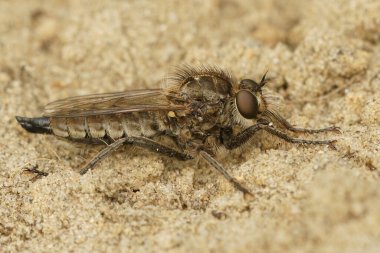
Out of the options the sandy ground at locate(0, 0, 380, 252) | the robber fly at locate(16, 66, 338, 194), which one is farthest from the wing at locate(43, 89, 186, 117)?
the sandy ground at locate(0, 0, 380, 252)

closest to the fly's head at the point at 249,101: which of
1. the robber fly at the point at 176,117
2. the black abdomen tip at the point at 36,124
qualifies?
the robber fly at the point at 176,117

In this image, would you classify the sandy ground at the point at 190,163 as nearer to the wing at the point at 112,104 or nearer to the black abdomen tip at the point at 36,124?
the black abdomen tip at the point at 36,124

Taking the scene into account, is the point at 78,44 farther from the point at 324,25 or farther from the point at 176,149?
the point at 324,25

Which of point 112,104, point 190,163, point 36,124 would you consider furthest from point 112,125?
point 190,163

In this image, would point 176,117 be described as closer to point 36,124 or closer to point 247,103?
point 247,103

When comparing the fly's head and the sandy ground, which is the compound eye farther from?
the sandy ground

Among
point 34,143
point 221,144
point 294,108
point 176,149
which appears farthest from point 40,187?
point 294,108
